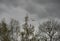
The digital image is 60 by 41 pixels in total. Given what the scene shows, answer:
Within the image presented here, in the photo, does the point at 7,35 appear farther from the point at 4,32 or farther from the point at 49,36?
the point at 49,36

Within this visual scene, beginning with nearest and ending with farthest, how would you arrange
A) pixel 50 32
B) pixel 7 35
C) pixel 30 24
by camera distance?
pixel 7 35 → pixel 30 24 → pixel 50 32

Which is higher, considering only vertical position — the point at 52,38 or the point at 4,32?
the point at 4,32

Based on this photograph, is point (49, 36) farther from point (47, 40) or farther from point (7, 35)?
point (7, 35)

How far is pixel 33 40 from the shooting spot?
23578 millimetres

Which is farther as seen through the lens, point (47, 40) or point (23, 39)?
point (47, 40)

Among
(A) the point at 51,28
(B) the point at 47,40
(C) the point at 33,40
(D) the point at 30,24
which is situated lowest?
(B) the point at 47,40

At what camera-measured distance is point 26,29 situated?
77.6 ft

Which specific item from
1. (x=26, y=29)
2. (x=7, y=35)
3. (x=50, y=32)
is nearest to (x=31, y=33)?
(x=26, y=29)

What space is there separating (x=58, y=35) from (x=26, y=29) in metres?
33.1

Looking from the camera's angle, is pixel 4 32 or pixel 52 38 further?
pixel 52 38

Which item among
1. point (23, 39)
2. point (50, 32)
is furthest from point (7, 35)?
point (50, 32)

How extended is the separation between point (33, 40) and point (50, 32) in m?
31.0

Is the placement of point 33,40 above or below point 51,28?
above

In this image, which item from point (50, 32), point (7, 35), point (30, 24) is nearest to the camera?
point (7, 35)
